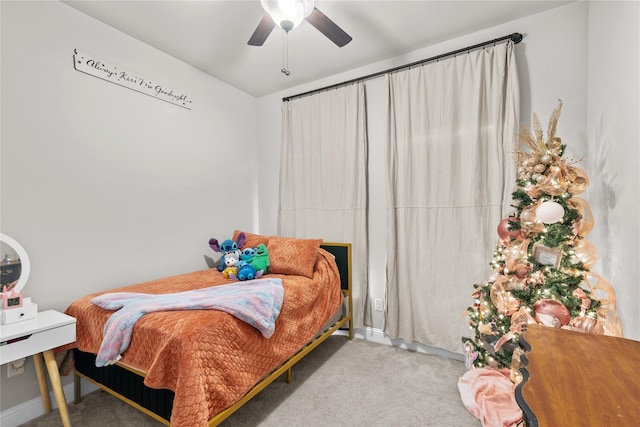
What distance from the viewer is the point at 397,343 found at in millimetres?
2715

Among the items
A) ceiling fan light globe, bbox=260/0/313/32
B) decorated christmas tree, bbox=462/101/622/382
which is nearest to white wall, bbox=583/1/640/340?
decorated christmas tree, bbox=462/101/622/382

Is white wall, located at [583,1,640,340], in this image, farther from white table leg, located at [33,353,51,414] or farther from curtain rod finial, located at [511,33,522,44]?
white table leg, located at [33,353,51,414]

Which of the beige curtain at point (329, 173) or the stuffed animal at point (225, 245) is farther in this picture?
the beige curtain at point (329, 173)

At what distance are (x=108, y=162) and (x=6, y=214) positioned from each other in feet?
2.24

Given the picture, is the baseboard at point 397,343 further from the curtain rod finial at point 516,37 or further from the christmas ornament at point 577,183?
the curtain rod finial at point 516,37

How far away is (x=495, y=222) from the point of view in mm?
2268

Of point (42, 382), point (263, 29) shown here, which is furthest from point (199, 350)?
point (263, 29)

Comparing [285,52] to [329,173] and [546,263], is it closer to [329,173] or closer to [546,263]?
[329,173]

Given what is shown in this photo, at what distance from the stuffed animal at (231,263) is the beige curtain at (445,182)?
1384mm

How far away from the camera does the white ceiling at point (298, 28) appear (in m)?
2.07

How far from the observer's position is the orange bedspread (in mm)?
1272

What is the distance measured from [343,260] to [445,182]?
115 centimetres

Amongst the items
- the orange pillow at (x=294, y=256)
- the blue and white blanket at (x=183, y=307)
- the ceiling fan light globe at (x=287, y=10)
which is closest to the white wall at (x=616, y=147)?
the ceiling fan light globe at (x=287, y=10)

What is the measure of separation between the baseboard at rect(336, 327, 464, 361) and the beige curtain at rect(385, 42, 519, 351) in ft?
0.31
